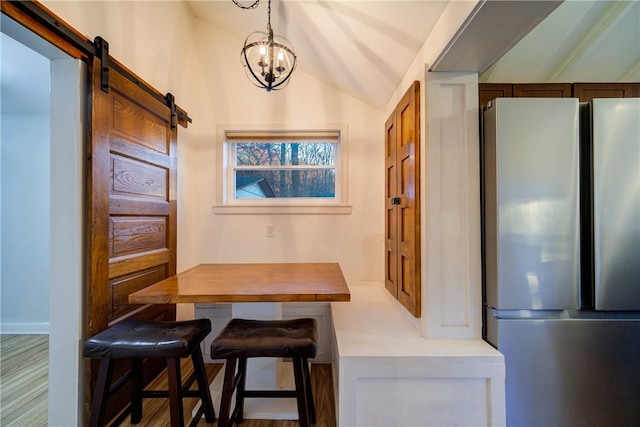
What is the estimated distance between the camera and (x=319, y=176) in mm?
2744

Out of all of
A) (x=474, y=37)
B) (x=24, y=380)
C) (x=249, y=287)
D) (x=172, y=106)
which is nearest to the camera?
(x=474, y=37)

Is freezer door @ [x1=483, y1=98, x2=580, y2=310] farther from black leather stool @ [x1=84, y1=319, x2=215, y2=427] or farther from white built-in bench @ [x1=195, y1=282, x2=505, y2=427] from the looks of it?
black leather stool @ [x1=84, y1=319, x2=215, y2=427]

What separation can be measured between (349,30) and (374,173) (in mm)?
1240

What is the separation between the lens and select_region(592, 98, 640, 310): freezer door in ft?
4.51

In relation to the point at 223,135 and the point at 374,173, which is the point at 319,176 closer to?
the point at 374,173

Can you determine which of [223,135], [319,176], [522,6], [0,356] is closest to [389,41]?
[522,6]

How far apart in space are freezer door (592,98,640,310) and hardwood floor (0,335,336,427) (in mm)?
1655

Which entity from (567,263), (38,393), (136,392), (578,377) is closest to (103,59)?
(136,392)

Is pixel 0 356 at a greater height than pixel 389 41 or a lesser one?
lesser

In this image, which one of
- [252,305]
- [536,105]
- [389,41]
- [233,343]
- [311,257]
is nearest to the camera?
[233,343]

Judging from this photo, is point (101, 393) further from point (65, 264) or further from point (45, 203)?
point (45, 203)

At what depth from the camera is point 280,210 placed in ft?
8.72

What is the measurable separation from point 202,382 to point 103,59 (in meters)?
1.85

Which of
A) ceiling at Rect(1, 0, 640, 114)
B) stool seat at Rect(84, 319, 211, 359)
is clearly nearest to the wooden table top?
stool seat at Rect(84, 319, 211, 359)
